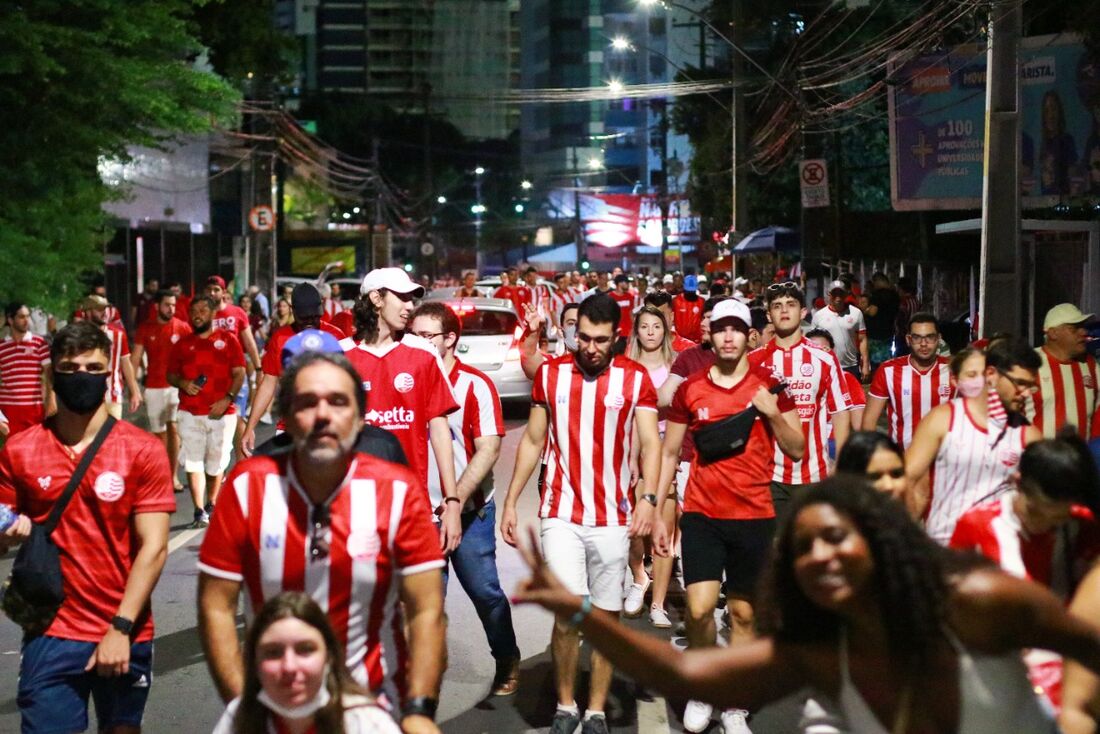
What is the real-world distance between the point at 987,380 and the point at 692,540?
1.57 meters

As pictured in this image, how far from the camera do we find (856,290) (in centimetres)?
2430

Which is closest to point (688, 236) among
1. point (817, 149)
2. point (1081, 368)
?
point (817, 149)

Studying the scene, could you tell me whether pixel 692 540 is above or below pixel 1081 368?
below

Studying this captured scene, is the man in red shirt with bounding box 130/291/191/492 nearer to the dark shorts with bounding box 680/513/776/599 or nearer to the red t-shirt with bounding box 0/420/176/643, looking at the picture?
the dark shorts with bounding box 680/513/776/599

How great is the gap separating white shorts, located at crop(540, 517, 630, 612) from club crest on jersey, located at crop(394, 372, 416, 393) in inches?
35.8

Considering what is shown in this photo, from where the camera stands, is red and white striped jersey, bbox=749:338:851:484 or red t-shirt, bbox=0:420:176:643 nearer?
red t-shirt, bbox=0:420:176:643

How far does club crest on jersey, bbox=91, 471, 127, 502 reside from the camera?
512 centimetres

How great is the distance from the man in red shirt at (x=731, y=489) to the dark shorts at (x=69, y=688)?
2.86 metres

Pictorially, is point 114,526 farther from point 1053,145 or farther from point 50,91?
point 1053,145

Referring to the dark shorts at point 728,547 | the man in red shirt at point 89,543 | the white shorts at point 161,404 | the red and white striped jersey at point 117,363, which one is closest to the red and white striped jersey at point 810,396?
the dark shorts at point 728,547

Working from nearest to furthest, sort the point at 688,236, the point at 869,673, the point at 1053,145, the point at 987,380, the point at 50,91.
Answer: the point at 869,673
the point at 987,380
the point at 50,91
the point at 1053,145
the point at 688,236

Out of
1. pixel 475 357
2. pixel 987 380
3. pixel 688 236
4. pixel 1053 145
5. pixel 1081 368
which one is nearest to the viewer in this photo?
pixel 987 380

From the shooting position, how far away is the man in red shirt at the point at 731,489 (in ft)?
24.3

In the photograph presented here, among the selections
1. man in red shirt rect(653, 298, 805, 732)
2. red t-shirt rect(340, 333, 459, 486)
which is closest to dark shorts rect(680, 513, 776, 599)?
man in red shirt rect(653, 298, 805, 732)
